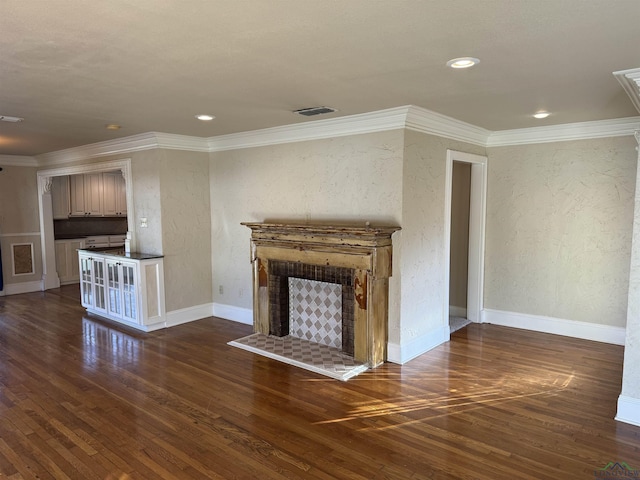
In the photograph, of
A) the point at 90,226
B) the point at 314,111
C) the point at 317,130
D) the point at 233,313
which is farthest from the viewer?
the point at 90,226

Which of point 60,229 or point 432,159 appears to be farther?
point 60,229

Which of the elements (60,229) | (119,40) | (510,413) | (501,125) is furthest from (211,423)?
(60,229)

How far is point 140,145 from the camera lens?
5.35 m

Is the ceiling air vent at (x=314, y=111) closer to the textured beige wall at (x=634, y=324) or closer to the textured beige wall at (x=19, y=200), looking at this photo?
the textured beige wall at (x=634, y=324)

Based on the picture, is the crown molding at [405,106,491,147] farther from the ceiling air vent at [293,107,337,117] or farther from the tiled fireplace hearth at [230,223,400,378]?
the tiled fireplace hearth at [230,223,400,378]

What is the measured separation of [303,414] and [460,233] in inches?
141

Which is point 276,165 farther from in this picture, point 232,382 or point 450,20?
point 450,20

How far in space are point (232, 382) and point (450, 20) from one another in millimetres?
3146

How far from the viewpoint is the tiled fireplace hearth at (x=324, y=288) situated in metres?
3.97

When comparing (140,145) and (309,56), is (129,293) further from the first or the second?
(309,56)

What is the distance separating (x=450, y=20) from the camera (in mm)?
1927

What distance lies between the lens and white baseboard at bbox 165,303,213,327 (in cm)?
538

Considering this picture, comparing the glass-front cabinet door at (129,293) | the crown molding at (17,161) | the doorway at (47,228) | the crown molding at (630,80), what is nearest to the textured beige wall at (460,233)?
the crown molding at (630,80)

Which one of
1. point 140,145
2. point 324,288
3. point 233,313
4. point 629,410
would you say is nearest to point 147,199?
point 140,145
